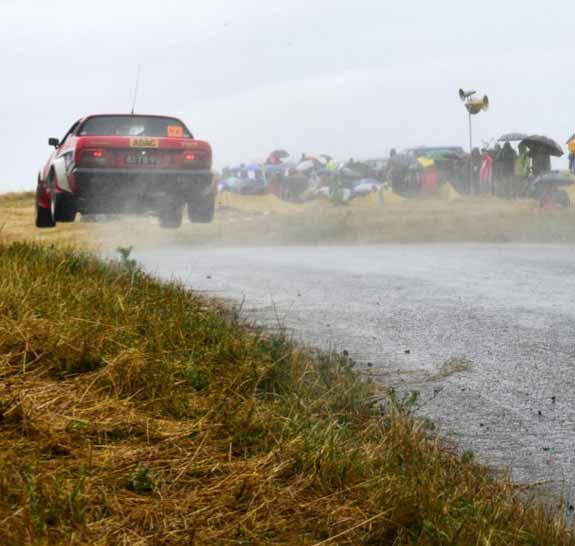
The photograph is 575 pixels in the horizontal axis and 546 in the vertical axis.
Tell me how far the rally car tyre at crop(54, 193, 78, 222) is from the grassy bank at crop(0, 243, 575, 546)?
833 cm

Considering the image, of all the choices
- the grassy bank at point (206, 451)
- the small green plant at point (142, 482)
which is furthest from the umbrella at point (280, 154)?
the small green plant at point (142, 482)

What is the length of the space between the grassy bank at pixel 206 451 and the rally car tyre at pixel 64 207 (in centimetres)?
833

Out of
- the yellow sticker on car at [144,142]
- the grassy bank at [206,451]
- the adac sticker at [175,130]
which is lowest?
the grassy bank at [206,451]

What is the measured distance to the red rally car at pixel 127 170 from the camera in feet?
48.9

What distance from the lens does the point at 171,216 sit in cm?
1661

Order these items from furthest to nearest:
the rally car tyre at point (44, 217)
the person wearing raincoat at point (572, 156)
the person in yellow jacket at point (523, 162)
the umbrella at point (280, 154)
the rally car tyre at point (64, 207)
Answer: the umbrella at point (280, 154)
the person wearing raincoat at point (572, 156)
the person in yellow jacket at point (523, 162)
the rally car tyre at point (44, 217)
the rally car tyre at point (64, 207)

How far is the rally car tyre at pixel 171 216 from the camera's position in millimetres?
16375

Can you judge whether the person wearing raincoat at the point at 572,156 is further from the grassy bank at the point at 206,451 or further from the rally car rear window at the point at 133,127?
the grassy bank at the point at 206,451

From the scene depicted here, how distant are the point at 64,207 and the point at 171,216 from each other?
1896 millimetres

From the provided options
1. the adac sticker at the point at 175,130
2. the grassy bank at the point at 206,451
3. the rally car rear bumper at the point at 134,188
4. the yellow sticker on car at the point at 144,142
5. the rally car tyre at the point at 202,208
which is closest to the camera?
the grassy bank at the point at 206,451

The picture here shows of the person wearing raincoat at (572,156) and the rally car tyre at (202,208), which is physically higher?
the person wearing raincoat at (572,156)

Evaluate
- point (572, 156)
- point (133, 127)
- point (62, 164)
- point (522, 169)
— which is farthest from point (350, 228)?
point (572, 156)

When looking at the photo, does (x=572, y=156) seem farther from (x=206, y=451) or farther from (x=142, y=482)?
(x=142, y=482)

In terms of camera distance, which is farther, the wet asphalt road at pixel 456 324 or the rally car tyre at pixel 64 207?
the rally car tyre at pixel 64 207
